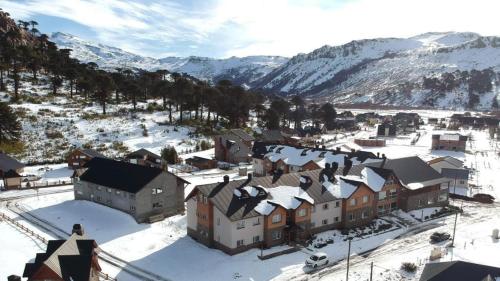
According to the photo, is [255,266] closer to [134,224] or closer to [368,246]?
[368,246]

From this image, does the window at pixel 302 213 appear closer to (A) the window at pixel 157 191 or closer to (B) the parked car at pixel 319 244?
(B) the parked car at pixel 319 244

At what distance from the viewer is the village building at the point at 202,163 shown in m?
85.8

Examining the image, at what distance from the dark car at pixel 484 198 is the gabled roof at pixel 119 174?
49.7m

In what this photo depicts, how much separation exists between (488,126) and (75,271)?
176 m

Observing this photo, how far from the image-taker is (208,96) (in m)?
126

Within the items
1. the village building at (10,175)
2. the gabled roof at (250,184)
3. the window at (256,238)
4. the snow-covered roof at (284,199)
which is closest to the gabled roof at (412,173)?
the gabled roof at (250,184)

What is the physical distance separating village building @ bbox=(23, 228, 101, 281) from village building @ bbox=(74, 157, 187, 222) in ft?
55.2

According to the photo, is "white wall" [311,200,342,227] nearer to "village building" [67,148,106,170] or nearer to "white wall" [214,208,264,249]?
"white wall" [214,208,264,249]

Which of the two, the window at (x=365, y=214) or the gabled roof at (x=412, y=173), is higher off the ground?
the gabled roof at (x=412, y=173)

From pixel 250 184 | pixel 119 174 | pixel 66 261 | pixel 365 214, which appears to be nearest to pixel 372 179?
pixel 365 214

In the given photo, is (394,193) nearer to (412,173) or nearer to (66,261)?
(412,173)

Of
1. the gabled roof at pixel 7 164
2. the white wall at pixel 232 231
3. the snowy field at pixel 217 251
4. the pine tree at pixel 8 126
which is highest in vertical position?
the pine tree at pixel 8 126

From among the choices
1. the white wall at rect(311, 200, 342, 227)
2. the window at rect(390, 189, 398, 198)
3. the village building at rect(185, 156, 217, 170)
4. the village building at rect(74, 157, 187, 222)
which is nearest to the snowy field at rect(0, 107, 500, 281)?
the village building at rect(74, 157, 187, 222)

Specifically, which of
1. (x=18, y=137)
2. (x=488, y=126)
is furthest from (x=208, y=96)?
(x=488, y=126)
